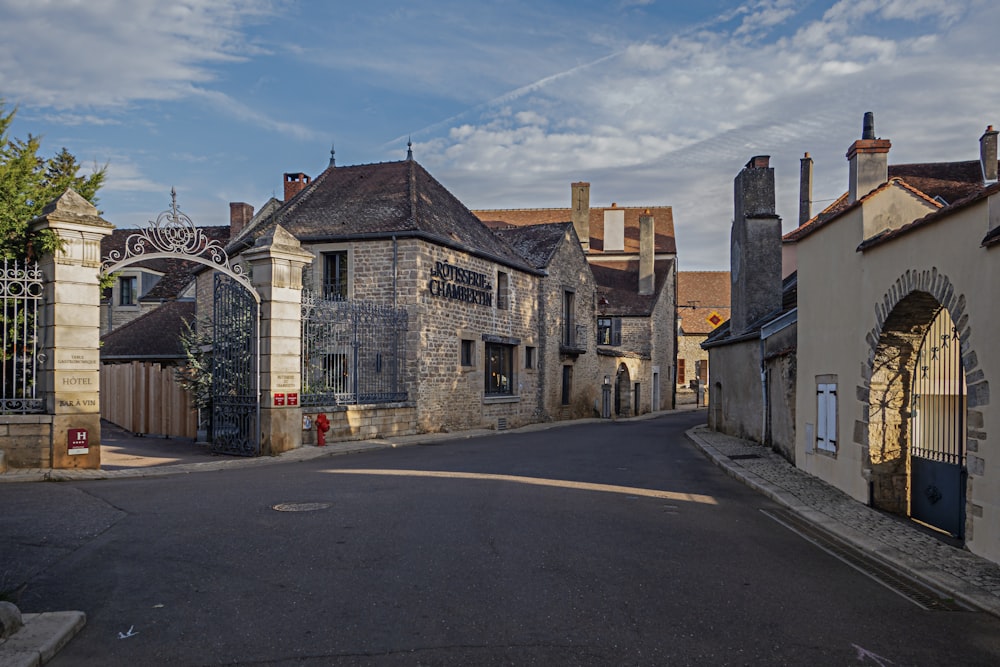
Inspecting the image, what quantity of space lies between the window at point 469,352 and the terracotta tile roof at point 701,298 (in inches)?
1473

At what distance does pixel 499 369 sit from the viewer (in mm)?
26531

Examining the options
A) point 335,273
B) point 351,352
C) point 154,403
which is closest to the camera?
point 351,352

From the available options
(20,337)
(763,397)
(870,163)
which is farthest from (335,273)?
(870,163)

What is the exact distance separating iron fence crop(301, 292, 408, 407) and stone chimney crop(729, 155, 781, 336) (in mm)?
8553

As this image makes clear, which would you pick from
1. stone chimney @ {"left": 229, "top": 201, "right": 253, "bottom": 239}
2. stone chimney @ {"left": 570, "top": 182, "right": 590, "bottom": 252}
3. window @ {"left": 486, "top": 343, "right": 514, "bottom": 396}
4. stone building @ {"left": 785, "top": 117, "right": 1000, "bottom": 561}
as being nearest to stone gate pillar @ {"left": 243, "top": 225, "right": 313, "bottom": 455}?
stone building @ {"left": 785, "top": 117, "right": 1000, "bottom": 561}

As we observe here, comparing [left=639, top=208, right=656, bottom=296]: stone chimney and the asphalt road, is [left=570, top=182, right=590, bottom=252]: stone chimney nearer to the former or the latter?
[left=639, top=208, right=656, bottom=296]: stone chimney

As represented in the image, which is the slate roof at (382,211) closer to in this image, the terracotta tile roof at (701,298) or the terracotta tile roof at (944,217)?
the terracotta tile roof at (944,217)

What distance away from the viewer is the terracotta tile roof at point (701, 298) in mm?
60125

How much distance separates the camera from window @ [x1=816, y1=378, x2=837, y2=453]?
11.5 meters

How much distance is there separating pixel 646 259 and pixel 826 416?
32.6 metres

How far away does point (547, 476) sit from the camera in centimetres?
1191

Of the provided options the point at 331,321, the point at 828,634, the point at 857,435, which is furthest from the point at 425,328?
the point at 828,634

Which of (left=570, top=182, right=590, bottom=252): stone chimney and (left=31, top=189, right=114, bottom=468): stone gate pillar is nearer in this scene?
(left=31, top=189, right=114, bottom=468): stone gate pillar

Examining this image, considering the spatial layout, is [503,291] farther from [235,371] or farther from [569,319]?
[235,371]
